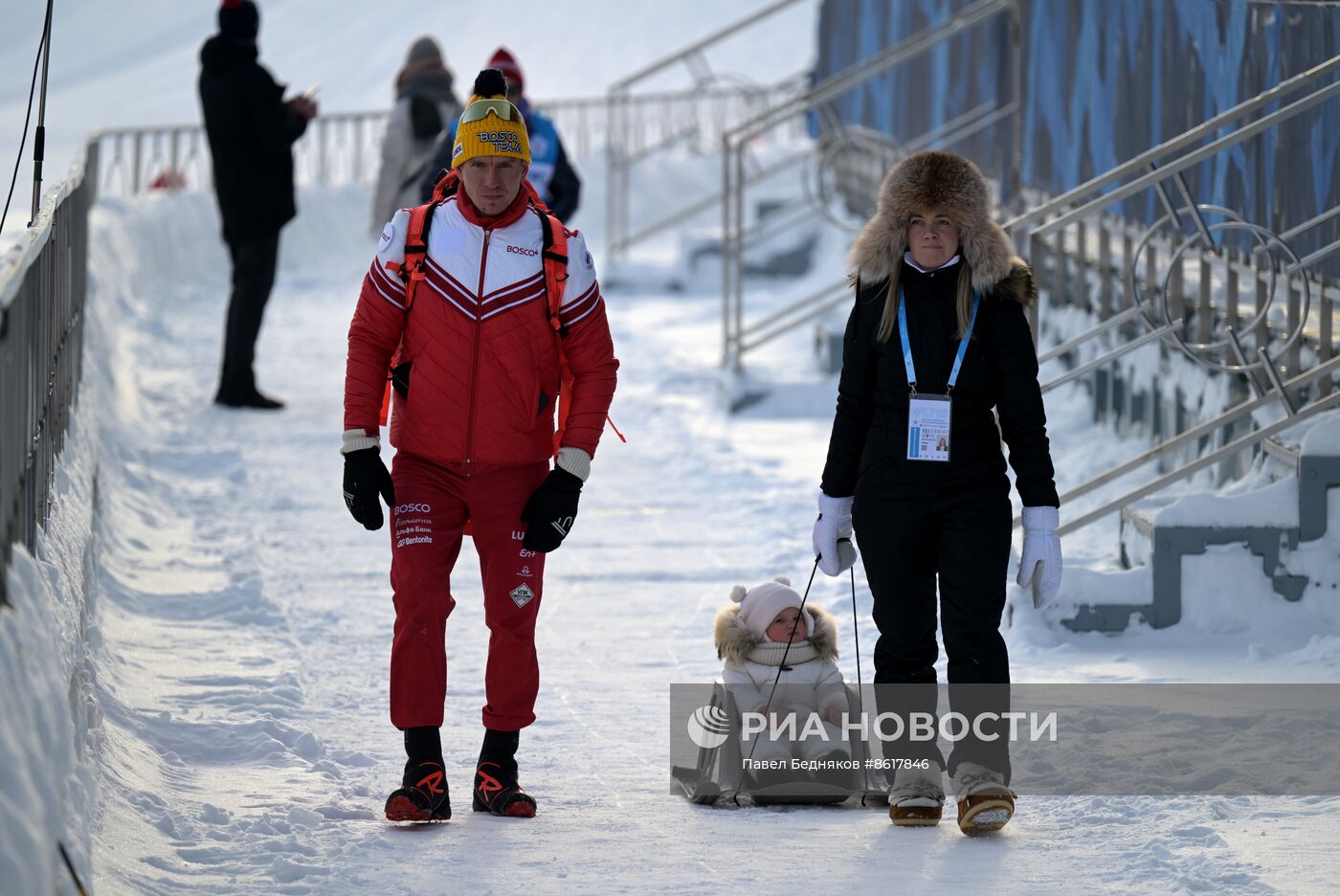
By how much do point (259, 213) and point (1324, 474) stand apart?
606cm

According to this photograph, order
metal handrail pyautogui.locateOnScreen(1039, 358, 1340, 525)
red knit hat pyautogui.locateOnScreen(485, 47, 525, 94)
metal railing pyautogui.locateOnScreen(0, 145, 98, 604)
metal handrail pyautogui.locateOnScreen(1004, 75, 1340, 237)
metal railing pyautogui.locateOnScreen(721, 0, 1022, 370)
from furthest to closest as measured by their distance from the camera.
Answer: metal railing pyautogui.locateOnScreen(721, 0, 1022, 370) < red knit hat pyautogui.locateOnScreen(485, 47, 525, 94) < metal handrail pyautogui.locateOnScreen(1039, 358, 1340, 525) < metal handrail pyautogui.locateOnScreen(1004, 75, 1340, 237) < metal railing pyautogui.locateOnScreen(0, 145, 98, 604)

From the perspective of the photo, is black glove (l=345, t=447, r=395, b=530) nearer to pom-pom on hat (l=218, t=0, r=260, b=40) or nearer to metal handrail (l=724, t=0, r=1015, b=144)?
pom-pom on hat (l=218, t=0, r=260, b=40)

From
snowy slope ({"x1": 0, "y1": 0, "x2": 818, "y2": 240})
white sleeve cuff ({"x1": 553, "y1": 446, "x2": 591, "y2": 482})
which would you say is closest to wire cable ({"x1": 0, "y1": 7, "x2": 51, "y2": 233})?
white sleeve cuff ({"x1": 553, "y1": 446, "x2": 591, "y2": 482})

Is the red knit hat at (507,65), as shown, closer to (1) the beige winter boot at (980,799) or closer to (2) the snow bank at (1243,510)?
(2) the snow bank at (1243,510)

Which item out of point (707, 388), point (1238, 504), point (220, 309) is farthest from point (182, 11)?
point (1238, 504)

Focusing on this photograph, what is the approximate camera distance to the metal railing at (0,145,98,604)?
3389 millimetres

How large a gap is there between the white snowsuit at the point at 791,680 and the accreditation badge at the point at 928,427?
585mm

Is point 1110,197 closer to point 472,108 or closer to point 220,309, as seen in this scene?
point 472,108

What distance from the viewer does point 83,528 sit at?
5445 millimetres

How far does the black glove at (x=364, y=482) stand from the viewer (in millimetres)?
4164

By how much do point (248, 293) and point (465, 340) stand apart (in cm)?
614

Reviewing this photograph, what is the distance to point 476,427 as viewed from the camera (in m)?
4.22

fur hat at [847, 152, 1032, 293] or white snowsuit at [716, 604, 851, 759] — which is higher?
fur hat at [847, 152, 1032, 293]

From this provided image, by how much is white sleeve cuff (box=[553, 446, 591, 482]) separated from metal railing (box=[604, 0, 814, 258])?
10791 mm
